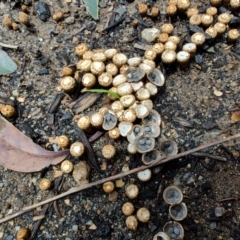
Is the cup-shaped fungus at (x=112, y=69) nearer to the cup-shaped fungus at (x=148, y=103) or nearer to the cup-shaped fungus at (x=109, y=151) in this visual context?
the cup-shaped fungus at (x=148, y=103)

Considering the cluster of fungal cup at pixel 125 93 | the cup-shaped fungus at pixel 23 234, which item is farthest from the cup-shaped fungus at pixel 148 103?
the cup-shaped fungus at pixel 23 234

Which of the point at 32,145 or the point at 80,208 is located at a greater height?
the point at 32,145

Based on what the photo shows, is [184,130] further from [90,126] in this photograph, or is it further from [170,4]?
[170,4]

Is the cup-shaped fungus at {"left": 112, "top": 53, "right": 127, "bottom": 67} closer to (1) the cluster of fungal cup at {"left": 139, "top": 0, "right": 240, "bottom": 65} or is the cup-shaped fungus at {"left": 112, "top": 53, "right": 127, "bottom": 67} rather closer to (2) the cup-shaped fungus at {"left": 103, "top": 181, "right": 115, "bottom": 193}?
(1) the cluster of fungal cup at {"left": 139, "top": 0, "right": 240, "bottom": 65}

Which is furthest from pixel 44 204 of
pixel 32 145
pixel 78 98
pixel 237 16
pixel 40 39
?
pixel 237 16

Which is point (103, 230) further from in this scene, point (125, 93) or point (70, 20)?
point (70, 20)
